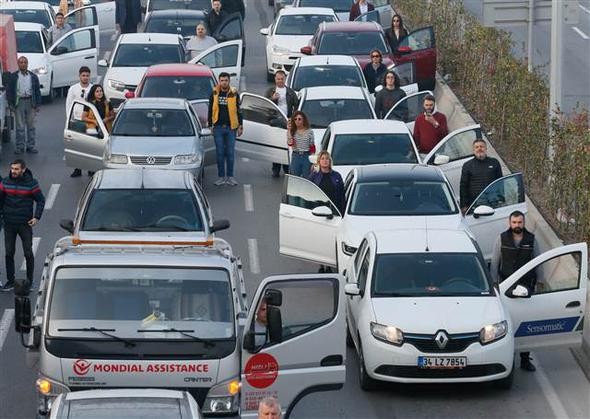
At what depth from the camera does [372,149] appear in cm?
2327

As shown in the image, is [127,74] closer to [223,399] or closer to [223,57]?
[223,57]

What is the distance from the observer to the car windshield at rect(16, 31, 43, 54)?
33.9 m

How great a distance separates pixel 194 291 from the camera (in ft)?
45.8

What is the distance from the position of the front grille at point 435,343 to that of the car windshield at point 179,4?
2687 cm

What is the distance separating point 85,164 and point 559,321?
11.0 metres

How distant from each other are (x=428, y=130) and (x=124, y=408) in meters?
14.0

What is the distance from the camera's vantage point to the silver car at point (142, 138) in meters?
24.4

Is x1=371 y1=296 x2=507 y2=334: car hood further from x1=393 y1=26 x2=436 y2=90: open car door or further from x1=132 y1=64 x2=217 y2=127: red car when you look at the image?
x1=393 y1=26 x2=436 y2=90: open car door

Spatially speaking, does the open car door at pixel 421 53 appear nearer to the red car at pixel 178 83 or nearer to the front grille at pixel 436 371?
the red car at pixel 178 83

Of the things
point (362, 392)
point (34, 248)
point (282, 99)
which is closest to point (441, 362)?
point (362, 392)

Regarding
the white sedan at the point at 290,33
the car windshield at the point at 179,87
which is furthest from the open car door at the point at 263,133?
the white sedan at the point at 290,33

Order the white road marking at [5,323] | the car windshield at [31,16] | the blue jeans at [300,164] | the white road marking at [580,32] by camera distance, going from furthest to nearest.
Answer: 1. the white road marking at [580,32]
2. the car windshield at [31,16]
3. the blue jeans at [300,164]
4. the white road marking at [5,323]

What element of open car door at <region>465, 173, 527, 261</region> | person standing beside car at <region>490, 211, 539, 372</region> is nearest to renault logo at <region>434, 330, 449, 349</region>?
person standing beside car at <region>490, 211, 539, 372</region>

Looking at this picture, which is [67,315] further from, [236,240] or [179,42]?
[179,42]
